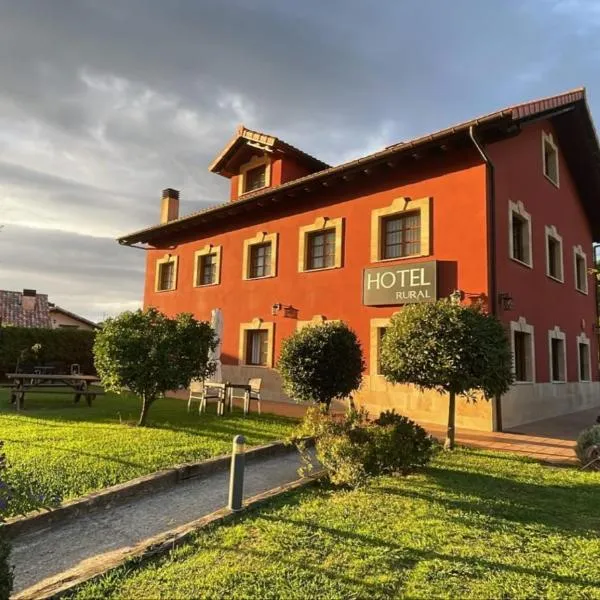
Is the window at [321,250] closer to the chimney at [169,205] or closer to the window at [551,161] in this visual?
the window at [551,161]

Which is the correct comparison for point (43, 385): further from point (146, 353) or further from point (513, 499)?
point (513, 499)

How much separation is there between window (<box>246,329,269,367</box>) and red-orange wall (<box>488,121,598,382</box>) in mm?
7386

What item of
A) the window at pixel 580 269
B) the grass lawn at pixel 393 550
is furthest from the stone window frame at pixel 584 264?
the grass lawn at pixel 393 550

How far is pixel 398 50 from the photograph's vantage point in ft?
33.1

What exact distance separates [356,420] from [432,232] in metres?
6.78

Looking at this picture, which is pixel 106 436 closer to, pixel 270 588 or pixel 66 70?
pixel 270 588

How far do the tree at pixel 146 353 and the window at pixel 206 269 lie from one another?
339 inches

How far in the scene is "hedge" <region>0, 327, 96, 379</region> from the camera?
16906 mm

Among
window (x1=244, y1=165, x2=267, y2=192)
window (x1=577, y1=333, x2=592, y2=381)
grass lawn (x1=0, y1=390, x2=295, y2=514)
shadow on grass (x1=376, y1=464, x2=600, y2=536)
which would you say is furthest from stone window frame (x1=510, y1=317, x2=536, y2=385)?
window (x1=244, y1=165, x2=267, y2=192)

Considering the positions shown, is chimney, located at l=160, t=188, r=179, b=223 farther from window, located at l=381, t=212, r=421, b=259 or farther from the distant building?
the distant building

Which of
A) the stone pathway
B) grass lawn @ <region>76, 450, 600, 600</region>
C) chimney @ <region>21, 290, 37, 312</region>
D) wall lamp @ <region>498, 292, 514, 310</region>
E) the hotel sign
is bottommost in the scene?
the stone pathway

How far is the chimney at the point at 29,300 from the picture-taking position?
3444 cm

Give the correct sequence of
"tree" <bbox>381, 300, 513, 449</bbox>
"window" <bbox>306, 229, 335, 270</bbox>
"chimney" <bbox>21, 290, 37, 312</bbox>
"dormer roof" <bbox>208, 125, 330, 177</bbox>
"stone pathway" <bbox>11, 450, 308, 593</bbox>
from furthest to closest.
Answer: "chimney" <bbox>21, 290, 37, 312</bbox>, "dormer roof" <bbox>208, 125, 330, 177</bbox>, "window" <bbox>306, 229, 335, 270</bbox>, "tree" <bbox>381, 300, 513, 449</bbox>, "stone pathway" <bbox>11, 450, 308, 593</bbox>

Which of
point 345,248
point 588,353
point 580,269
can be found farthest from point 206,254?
point 588,353
